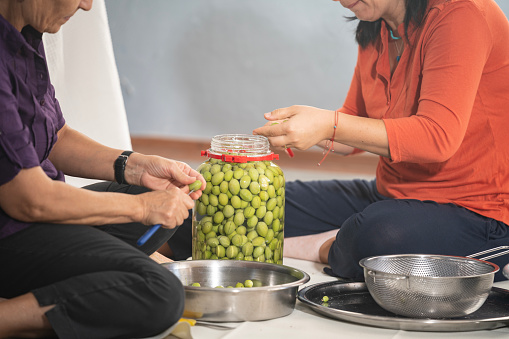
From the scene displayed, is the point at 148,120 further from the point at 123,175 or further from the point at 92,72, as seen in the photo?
the point at 123,175

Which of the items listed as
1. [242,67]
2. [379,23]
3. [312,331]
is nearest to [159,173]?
[312,331]

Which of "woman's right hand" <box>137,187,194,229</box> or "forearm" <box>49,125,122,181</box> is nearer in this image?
"woman's right hand" <box>137,187,194,229</box>

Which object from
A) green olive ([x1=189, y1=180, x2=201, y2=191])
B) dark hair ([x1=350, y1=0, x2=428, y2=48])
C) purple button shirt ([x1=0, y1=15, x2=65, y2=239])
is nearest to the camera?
purple button shirt ([x1=0, y1=15, x2=65, y2=239])

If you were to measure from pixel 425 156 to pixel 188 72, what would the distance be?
9.88 ft

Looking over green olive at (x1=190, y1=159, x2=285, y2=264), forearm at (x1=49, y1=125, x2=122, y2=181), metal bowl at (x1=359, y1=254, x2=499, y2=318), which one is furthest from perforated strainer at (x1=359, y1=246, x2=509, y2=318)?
forearm at (x1=49, y1=125, x2=122, y2=181)

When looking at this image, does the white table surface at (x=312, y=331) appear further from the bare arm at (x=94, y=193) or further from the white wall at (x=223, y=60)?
the white wall at (x=223, y=60)

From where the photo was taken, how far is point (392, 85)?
5.92ft

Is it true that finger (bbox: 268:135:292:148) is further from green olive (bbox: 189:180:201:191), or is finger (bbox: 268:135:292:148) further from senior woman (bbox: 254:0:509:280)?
green olive (bbox: 189:180:201:191)

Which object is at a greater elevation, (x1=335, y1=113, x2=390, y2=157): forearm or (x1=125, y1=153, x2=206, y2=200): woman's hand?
(x1=335, y1=113, x2=390, y2=157): forearm

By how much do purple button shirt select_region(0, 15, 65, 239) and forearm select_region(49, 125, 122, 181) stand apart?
0.19m

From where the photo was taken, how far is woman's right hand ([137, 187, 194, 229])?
4.23 ft

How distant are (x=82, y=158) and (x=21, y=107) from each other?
0.38m

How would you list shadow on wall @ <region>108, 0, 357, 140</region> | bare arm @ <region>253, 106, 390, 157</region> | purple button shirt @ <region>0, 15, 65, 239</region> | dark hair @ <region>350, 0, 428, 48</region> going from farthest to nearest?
shadow on wall @ <region>108, 0, 357, 140</region>
dark hair @ <region>350, 0, 428, 48</region>
bare arm @ <region>253, 106, 390, 157</region>
purple button shirt @ <region>0, 15, 65, 239</region>

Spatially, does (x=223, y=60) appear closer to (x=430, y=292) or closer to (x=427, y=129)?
(x=427, y=129)
